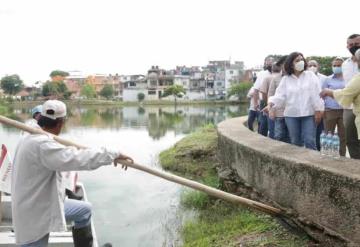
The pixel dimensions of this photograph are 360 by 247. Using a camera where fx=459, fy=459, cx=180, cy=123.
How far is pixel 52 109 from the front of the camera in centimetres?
352

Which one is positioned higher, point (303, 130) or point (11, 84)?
point (303, 130)

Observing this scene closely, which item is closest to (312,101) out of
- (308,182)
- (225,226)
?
(308,182)

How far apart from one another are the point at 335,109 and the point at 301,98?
89 cm

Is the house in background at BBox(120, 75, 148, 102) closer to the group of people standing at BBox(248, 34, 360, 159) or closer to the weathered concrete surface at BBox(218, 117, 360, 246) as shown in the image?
the group of people standing at BBox(248, 34, 360, 159)

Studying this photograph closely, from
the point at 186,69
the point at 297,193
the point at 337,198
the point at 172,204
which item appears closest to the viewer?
the point at 337,198

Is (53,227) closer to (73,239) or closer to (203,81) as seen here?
(73,239)

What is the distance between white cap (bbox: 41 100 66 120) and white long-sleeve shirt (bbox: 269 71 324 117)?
3.15m

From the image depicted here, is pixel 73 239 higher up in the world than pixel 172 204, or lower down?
higher up

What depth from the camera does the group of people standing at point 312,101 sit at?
5.01 m

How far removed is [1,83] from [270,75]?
279 ft

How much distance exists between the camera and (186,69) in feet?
307

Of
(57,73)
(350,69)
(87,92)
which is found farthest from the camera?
(57,73)

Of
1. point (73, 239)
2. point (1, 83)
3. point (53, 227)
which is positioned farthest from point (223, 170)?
point (1, 83)

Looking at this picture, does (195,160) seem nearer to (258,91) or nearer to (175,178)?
(258,91)
